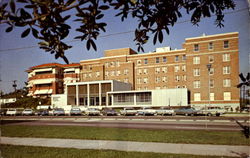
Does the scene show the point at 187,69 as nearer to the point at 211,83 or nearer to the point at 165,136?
the point at 211,83

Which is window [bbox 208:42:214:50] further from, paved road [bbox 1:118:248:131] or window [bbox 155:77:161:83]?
paved road [bbox 1:118:248:131]

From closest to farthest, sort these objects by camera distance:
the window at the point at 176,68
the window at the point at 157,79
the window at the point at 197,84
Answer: the window at the point at 197,84, the window at the point at 176,68, the window at the point at 157,79

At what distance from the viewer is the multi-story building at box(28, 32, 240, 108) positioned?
4012cm

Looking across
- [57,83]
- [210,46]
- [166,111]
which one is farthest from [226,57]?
[57,83]

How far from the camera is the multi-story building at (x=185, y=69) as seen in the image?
40125 millimetres

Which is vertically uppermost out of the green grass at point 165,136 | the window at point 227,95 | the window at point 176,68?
the window at point 176,68

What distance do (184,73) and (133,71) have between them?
1353 centimetres

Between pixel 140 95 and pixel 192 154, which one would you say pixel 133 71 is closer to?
pixel 140 95

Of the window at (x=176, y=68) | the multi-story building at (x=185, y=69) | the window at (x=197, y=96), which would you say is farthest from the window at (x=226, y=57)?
the window at (x=176, y=68)

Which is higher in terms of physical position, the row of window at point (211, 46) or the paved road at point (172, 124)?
the row of window at point (211, 46)

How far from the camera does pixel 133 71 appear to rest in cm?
5516


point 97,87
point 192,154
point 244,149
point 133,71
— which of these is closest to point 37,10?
point 192,154

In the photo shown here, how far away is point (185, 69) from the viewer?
50.2 metres

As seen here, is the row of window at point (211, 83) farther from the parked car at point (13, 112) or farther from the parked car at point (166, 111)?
the parked car at point (13, 112)
